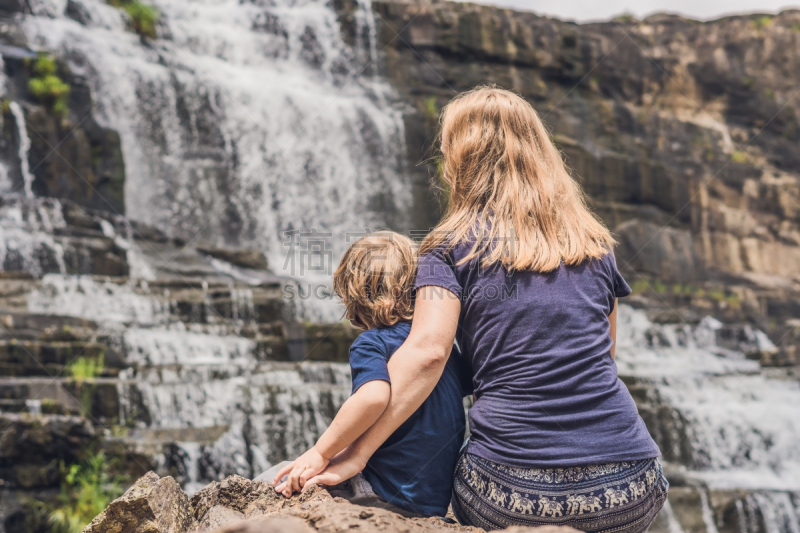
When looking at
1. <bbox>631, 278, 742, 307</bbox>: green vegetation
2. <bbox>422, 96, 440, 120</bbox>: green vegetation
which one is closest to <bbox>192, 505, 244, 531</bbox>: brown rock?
<bbox>631, 278, 742, 307</bbox>: green vegetation

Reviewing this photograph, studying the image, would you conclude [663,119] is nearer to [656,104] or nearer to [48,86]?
[656,104]

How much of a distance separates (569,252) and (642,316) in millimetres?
10725

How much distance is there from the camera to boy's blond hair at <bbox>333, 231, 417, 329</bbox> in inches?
83.1

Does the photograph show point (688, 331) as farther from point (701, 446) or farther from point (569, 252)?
point (569, 252)

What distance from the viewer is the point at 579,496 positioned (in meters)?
1.77

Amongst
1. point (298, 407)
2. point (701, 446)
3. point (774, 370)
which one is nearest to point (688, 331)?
point (774, 370)

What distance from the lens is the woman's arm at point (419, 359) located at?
1889 millimetres

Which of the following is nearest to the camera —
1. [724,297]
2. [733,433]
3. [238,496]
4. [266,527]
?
[266,527]

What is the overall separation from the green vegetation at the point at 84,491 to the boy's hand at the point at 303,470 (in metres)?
3.98

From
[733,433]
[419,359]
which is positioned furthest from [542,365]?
[733,433]

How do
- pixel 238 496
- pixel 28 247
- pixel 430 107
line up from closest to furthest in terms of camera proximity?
1. pixel 238 496
2. pixel 28 247
3. pixel 430 107

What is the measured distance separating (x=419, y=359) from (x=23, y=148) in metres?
10.7

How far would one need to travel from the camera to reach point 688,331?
11.4m

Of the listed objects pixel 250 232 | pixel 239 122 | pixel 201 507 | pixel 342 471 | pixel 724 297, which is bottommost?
pixel 724 297
